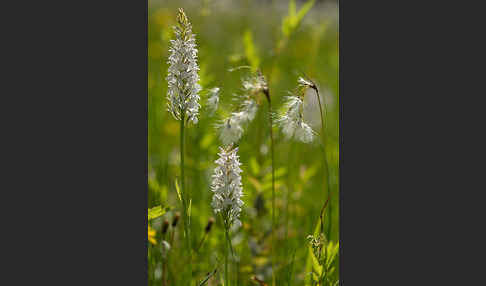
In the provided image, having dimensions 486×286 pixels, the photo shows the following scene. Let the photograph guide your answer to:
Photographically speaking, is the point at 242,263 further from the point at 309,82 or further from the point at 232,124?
the point at 309,82

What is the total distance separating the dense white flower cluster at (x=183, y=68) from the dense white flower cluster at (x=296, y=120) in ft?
1.29

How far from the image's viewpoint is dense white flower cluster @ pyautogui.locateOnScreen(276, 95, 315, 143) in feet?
6.36

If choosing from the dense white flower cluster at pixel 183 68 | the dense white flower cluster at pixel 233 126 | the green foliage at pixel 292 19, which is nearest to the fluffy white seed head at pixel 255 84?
the dense white flower cluster at pixel 233 126

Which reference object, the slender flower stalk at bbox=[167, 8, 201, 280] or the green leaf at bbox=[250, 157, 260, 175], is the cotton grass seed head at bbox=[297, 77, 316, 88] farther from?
the green leaf at bbox=[250, 157, 260, 175]

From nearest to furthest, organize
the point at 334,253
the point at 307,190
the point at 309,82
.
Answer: the point at 309,82 → the point at 334,253 → the point at 307,190

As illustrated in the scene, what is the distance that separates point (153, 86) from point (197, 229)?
90 cm

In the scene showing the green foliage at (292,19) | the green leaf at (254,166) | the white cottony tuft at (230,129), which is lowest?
the green leaf at (254,166)

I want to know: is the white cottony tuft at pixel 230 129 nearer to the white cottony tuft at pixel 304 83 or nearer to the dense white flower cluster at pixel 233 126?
the dense white flower cluster at pixel 233 126

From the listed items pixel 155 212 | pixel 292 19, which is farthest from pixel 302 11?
pixel 155 212

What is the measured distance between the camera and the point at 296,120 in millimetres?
1952

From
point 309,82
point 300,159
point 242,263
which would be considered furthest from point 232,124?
point 300,159

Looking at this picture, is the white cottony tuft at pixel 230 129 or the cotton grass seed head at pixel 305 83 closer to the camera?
the cotton grass seed head at pixel 305 83

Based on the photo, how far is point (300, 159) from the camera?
3.25 meters

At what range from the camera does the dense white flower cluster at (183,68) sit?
1783 millimetres
